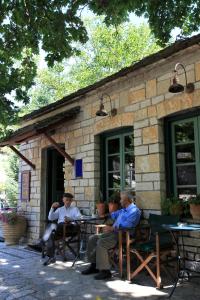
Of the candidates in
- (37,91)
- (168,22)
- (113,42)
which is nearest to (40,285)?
A: (168,22)

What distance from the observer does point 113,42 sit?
70.0 feet

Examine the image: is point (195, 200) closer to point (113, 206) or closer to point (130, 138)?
point (113, 206)

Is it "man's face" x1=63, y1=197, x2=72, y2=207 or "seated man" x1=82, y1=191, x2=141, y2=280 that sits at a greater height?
"man's face" x1=63, y1=197, x2=72, y2=207

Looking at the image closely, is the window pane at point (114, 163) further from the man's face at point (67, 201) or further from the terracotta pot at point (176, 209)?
the terracotta pot at point (176, 209)

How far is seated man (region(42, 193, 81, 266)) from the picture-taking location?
615 centimetres

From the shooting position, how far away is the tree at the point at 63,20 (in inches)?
172

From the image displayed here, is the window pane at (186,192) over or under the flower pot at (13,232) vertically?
over

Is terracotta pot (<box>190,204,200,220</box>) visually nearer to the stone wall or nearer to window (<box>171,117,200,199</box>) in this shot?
window (<box>171,117,200,199</box>)

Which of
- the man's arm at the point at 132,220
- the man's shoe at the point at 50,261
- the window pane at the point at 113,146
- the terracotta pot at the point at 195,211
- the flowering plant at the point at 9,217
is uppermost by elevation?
the window pane at the point at 113,146

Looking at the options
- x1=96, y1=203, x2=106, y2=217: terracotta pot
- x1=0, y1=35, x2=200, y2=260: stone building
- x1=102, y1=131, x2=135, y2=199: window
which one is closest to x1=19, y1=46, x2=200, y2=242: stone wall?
x1=0, y1=35, x2=200, y2=260: stone building

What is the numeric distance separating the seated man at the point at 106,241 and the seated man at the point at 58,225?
3.22 ft

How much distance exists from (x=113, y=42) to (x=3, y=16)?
17550 millimetres

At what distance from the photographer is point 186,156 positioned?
547 centimetres

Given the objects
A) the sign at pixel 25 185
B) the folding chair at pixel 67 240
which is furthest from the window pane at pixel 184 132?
the sign at pixel 25 185
